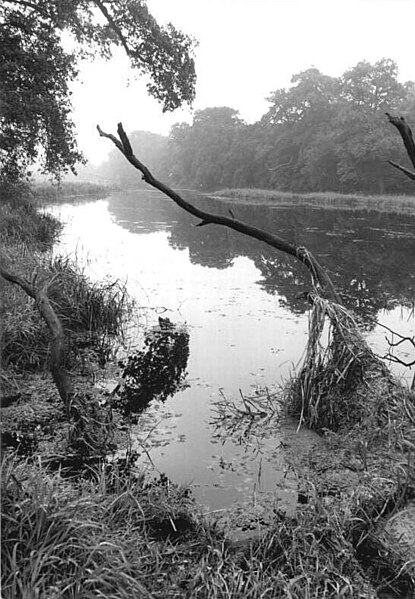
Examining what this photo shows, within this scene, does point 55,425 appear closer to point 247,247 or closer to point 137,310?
point 137,310

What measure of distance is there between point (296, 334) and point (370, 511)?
4.26 metres

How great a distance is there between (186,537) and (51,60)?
1159 centimetres

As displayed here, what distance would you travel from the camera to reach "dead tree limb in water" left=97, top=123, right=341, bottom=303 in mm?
3869

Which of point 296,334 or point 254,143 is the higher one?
point 254,143

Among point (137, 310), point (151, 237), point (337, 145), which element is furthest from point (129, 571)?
point (337, 145)

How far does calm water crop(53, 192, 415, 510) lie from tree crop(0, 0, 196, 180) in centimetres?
270

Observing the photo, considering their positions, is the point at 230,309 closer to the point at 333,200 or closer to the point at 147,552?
the point at 147,552

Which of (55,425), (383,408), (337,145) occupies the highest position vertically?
(337,145)

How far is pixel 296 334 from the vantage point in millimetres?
7477

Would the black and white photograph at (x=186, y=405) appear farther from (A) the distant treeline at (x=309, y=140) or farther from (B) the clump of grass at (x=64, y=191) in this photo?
(A) the distant treeline at (x=309, y=140)

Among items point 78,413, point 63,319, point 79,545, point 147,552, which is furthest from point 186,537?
point 63,319

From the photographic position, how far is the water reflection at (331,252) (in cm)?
1009

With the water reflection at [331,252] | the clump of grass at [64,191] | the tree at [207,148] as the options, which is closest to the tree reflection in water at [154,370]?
the water reflection at [331,252]

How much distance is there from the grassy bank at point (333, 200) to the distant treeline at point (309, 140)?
3305 mm
